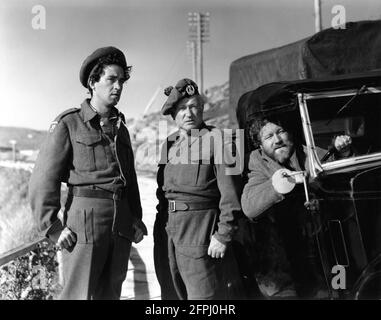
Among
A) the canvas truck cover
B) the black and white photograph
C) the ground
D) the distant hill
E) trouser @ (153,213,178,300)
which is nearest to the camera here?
the black and white photograph

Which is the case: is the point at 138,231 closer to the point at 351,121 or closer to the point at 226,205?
the point at 226,205

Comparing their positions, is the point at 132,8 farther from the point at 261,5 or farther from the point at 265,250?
the point at 265,250

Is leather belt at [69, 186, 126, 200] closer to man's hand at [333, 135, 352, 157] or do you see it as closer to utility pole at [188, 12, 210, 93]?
utility pole at [188, 12, 210, 93]

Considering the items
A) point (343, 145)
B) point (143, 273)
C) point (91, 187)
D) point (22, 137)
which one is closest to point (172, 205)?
point (91, 187)

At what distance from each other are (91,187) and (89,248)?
313 mm

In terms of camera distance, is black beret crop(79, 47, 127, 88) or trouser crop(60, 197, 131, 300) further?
black beret crop(79, 47, 127, 88)

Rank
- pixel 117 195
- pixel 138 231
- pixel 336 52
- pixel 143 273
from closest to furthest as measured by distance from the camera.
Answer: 1. pixel 117 195
2. pixel 138 231
3. pixel 336 52
4. pixel 143 273

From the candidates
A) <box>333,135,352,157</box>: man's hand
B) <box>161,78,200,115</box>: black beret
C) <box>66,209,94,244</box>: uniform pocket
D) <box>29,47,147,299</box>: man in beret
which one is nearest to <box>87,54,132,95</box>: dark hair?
<box>29,47,147,299</box>: man in beret

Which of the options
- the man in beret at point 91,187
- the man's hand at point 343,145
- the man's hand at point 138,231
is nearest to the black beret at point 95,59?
the man in beret at point 91,187

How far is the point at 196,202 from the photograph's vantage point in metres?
2.71

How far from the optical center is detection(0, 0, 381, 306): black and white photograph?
2.64m

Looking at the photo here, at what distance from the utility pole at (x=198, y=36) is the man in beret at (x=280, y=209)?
2.45 ft

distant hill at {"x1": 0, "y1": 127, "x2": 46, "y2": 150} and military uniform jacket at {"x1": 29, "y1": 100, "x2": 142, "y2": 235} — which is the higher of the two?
distant hill at {"x1": 0, "y1": 127, "x2": 46, "y2": 150}
